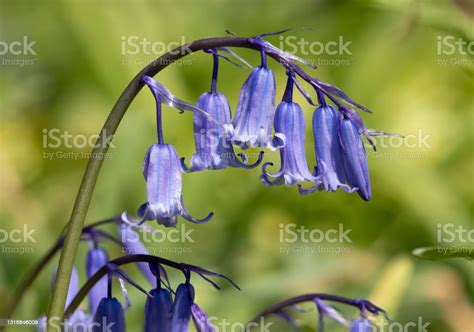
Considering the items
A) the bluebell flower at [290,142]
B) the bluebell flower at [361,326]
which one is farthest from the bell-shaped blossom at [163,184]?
the bluebell flower at [361,326]

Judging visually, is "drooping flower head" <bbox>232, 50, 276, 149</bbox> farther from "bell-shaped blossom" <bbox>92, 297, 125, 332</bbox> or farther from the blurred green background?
the blurred green background

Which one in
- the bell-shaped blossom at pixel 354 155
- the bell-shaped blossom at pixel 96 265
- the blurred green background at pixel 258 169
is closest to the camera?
the bell-shaped blossom at pixel 354 155

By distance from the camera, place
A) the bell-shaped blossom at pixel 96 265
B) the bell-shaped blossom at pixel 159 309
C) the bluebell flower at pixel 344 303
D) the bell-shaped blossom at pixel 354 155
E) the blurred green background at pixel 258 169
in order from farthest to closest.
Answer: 1. the blurred green background at pixel 258 169
2. the bell-shaped blossom at pixel 96 265
3. the bluebell flower at pixel 344 303
4. the bell-shaped blossom at pixel 159 309
5. the bell-shaped blossom at pixel 354 155

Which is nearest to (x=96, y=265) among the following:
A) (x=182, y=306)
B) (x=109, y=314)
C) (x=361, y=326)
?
(x=109, y=314)

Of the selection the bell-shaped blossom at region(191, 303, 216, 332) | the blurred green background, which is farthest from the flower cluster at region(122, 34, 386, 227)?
the blurred green background

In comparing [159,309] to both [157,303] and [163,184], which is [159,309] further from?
[163,184]

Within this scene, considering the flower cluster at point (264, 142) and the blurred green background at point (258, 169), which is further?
the blurred green background at point (258, 169)

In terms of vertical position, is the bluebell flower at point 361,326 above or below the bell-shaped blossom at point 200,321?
below

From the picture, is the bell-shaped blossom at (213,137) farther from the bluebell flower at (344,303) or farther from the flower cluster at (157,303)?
the bluebell flower at (344,303)

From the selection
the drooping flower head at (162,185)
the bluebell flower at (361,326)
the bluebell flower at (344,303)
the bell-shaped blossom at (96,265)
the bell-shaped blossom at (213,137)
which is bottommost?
the bluebell flower at (361,326)
